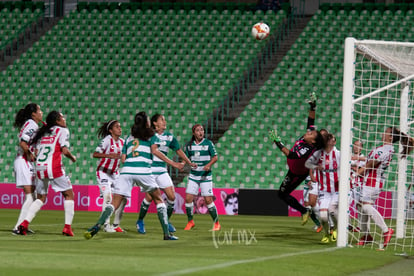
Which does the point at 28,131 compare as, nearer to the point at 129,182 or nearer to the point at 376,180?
the point at 129,182

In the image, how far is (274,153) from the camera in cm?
2523

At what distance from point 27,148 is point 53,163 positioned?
1.16 metres

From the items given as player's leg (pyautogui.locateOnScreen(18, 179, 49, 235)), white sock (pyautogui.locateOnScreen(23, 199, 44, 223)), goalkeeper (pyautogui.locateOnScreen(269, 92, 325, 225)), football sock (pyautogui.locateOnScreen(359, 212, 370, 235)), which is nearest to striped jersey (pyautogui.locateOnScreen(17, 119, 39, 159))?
player's leg (pyautogui.locateOnScreen(18, 179, 49, 235))

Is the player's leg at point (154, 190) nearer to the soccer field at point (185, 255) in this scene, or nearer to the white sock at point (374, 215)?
the soccer field at point (185, 255)

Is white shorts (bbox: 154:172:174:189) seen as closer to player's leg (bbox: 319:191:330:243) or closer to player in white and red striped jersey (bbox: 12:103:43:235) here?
player in white and red striped jersey (bbox: 12:103:43:235)

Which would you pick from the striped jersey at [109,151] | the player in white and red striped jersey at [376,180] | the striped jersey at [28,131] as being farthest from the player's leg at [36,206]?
the player in white and red striped jersey at [376,180]

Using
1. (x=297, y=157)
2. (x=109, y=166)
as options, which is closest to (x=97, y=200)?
(x=109, y=166)

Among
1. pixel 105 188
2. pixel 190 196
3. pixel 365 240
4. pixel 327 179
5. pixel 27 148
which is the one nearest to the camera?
pixel 365 240

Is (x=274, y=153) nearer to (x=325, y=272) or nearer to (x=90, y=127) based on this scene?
(x=90, y=127)

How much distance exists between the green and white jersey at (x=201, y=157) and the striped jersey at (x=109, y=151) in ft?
6.14

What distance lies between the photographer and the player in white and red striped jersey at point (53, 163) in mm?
12562

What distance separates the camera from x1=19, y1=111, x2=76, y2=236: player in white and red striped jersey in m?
12.6

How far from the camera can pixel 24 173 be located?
541 inches

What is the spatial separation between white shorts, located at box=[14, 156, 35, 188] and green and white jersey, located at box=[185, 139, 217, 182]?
3459mm
